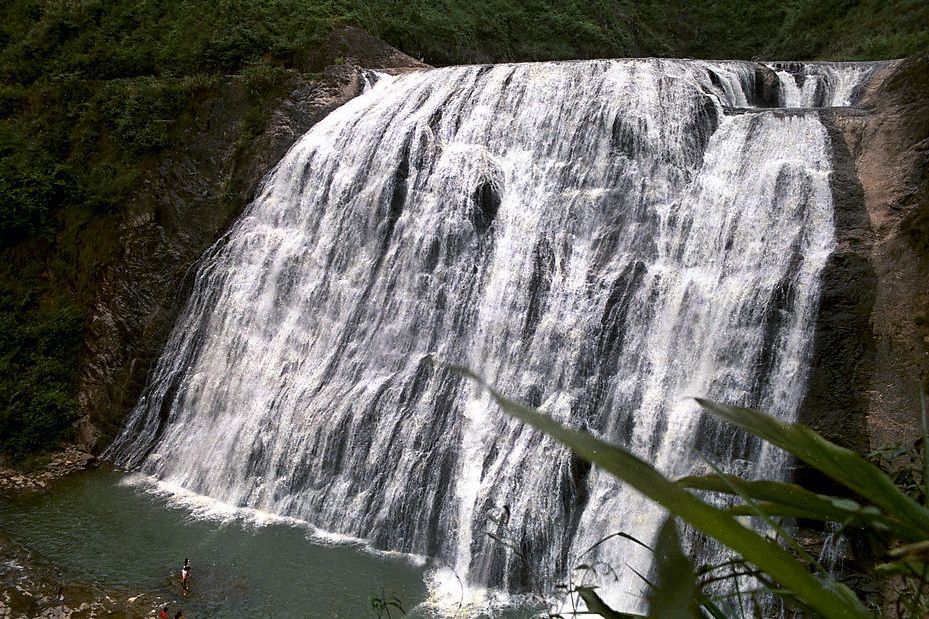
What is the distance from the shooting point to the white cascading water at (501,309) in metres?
10.4

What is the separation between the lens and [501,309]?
1267 centimetres

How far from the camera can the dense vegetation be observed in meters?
16.1

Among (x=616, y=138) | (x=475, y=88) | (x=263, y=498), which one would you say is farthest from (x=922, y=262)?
(x=263, y=498)

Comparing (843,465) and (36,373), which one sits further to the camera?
(36,373)

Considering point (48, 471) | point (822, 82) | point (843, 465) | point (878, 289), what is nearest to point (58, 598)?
point (48, 471)

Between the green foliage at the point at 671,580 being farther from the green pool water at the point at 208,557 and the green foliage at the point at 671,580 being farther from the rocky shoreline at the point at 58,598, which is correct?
the rocky shoreline at the point at 58,598

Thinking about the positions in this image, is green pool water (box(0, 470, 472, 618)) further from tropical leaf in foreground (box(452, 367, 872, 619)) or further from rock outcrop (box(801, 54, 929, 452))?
tropical leaf in foreground (box(452, 367, 872, 619))

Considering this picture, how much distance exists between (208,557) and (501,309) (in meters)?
6.09

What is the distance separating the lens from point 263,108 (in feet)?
58.7

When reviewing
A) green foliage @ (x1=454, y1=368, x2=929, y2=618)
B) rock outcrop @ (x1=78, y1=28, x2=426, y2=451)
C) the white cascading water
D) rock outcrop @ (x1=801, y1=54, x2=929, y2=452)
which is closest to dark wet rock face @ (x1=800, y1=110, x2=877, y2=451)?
rock outcrop @ (x1=801, y1=54, x2=929, y2=452)

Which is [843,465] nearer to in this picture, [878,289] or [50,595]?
[878,289]

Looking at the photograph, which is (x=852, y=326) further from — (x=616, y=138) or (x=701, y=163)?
(x=616, y=138)

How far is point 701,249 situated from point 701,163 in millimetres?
1848

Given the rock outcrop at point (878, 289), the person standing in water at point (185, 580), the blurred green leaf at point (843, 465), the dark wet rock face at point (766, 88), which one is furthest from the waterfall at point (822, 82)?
the blurred green leaf at point (843, 465)
